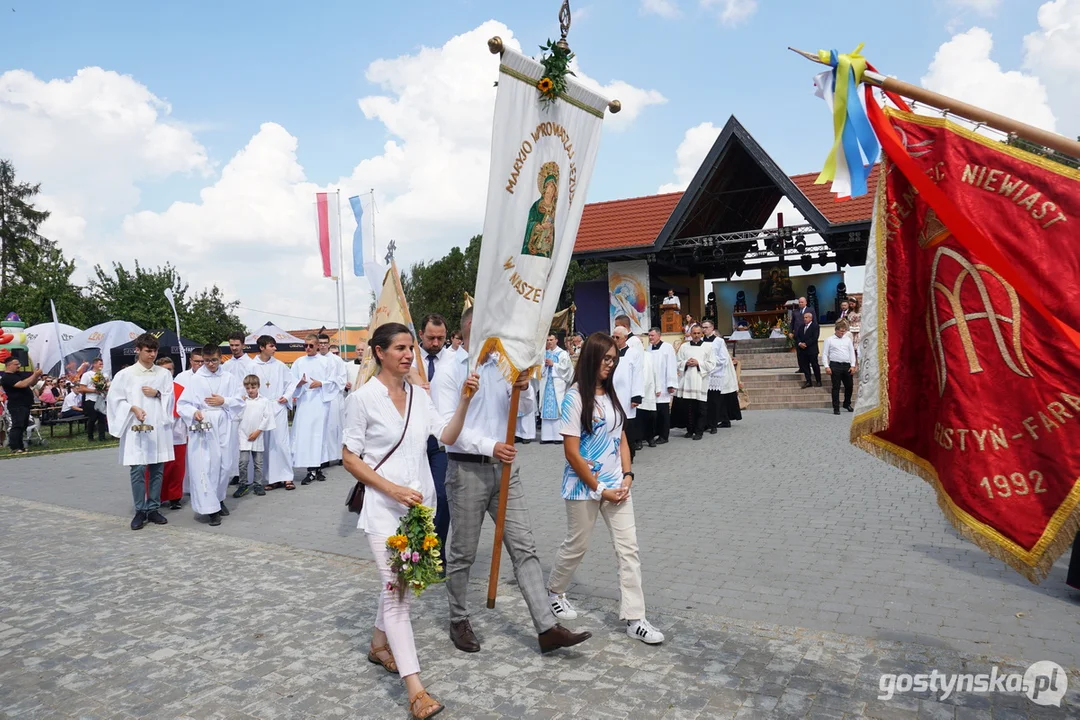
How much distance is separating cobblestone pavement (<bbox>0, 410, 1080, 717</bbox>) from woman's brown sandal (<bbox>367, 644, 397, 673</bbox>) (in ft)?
0.33

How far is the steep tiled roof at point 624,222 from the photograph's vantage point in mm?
25172

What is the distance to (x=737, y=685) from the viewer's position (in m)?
3.64

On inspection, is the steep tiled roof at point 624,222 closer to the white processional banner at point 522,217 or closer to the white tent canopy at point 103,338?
the white tent canopy at point 103,338

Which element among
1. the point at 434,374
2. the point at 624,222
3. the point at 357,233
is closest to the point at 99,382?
the point at 357,233

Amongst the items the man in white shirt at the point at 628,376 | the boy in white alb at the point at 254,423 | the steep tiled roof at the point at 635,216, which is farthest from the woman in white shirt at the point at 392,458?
the steep tiled roof at the point at 635,216

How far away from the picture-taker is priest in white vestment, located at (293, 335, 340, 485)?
1090cm

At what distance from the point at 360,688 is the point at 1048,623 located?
392 centimetres

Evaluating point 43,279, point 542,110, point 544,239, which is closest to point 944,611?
point 544,239

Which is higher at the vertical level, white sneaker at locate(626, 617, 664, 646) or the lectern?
the lectern

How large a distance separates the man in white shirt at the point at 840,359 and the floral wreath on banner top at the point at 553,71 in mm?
12037

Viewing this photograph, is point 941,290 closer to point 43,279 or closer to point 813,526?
point 813,526

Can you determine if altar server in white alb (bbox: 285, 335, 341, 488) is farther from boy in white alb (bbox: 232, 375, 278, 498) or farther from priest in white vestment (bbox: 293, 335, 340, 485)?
boy in white alb (bbox: 232, 375, 278, 498)

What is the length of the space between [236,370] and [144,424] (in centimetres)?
265

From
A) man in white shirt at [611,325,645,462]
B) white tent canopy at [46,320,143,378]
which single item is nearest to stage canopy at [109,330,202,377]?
white tent canopy at [46,320,143,378]
